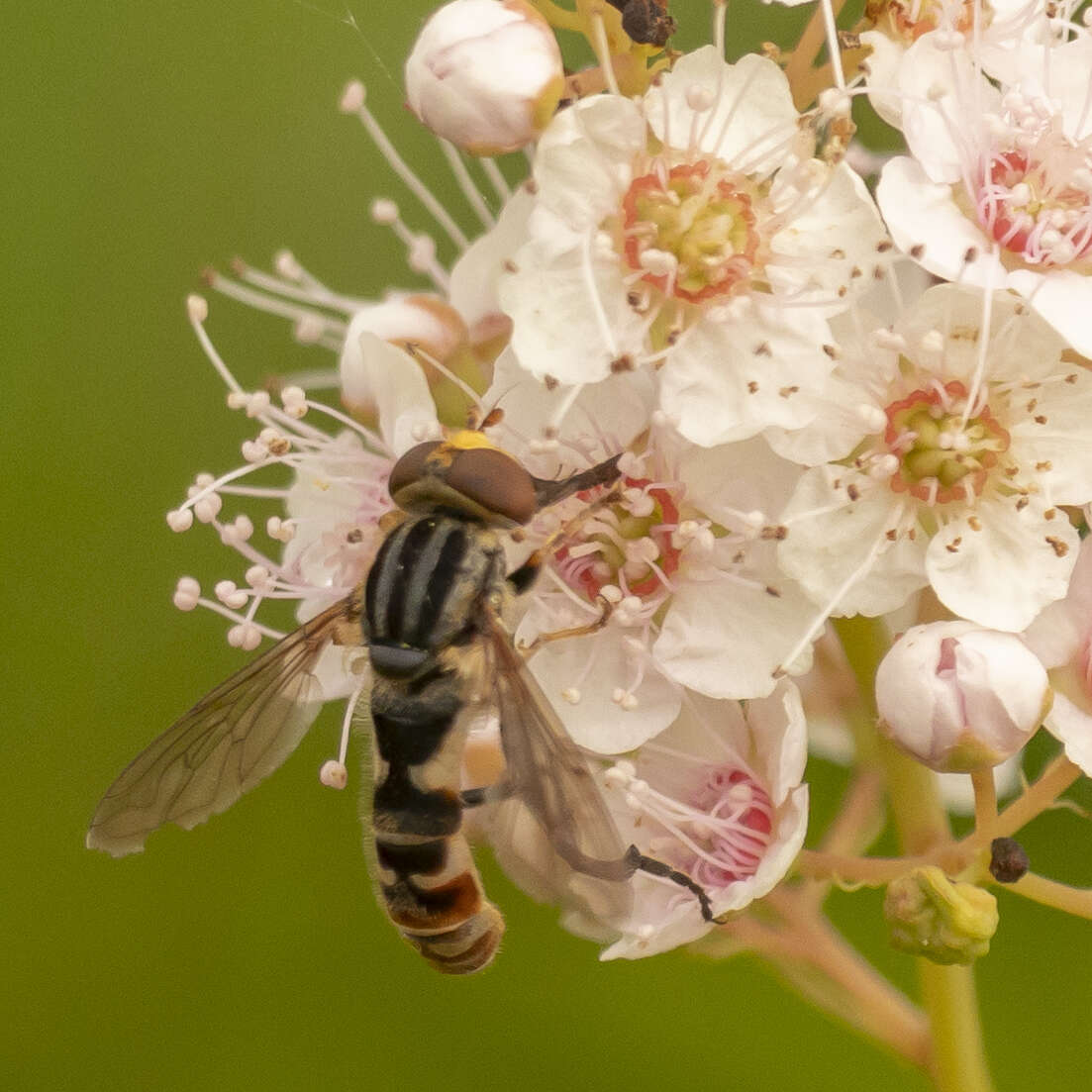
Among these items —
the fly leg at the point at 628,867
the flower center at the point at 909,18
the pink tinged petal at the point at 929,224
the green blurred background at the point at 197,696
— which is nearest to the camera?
the fly leg at the point at 628,867

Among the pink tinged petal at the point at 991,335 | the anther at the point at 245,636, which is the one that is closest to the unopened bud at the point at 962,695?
the pink tinged petal at the point at 991,335

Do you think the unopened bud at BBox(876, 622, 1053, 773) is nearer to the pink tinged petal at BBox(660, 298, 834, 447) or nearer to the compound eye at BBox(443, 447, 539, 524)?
the pink tinged petal at BBox(660, 298, 834, 447)

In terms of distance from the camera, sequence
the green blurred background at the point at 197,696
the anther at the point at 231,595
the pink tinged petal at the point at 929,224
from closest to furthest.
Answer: the pink tinged petal at the point at 929,224
the anther at the point at 231,595
the green blurred background at the point at 197,696

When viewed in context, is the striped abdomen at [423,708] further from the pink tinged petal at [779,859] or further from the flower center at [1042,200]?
the flower center at [1042,200]

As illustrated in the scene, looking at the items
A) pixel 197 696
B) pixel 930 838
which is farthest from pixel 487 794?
pixel 197 696

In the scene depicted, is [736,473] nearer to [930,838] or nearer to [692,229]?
[692,229]

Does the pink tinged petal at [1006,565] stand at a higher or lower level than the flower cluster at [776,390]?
lower
